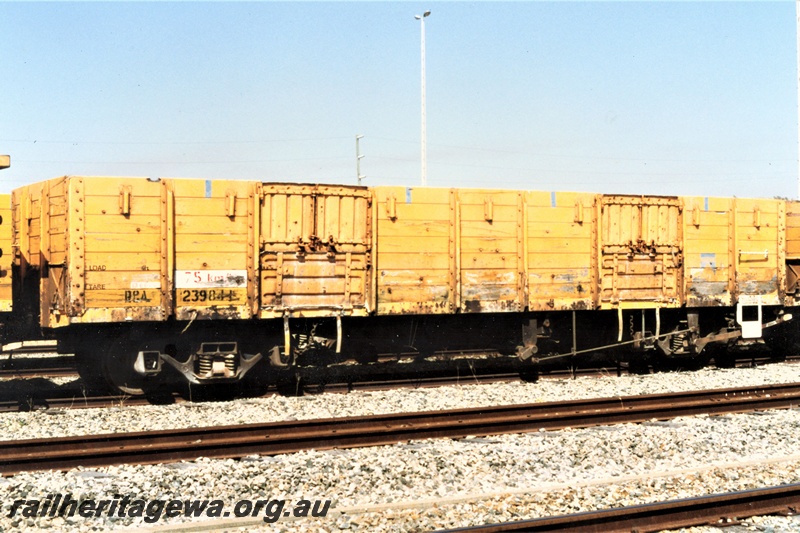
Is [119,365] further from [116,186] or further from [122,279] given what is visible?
[116,186]

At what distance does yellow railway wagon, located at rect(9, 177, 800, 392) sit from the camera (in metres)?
11.5

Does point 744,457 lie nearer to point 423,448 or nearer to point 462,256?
point 423,448

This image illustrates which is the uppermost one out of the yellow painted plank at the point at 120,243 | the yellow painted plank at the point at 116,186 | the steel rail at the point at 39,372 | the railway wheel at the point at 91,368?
the yellow painted plank at the point at 116,186

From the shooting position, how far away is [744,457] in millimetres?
8023

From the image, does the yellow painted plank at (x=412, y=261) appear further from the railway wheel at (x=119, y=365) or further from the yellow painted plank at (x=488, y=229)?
the railway wheel at (x=119, y=365)

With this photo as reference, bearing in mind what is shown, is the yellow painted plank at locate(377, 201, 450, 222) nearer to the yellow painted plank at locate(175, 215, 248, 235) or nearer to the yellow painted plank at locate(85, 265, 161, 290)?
the yellow painted plank at locate(175, 215, 248, 235)

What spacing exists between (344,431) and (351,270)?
4205 mm

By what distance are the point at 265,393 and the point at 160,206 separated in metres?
3.50

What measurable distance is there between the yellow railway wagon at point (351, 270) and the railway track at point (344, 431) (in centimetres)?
320

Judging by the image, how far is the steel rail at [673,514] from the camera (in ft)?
18.0

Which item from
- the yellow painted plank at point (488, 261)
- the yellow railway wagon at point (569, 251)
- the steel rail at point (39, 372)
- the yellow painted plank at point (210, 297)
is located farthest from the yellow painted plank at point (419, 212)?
the steel rail at point (39, 372)

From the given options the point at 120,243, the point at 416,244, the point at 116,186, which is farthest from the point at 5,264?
the point at 416,244

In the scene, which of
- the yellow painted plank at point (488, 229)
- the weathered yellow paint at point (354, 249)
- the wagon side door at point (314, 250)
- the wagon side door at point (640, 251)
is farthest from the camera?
the wagon side door at point (640, 251)

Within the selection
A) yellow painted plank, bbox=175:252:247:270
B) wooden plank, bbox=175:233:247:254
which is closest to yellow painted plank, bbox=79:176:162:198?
A: wooden plank, bbox=175:233:247:254
